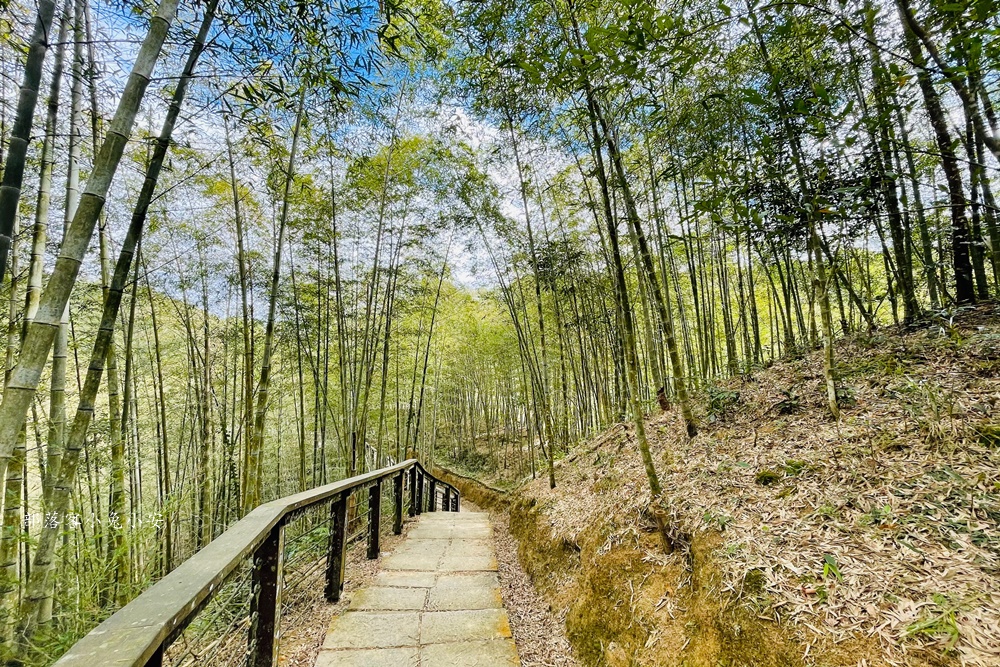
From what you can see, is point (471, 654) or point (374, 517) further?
point (374, 517)

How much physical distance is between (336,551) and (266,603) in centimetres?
87

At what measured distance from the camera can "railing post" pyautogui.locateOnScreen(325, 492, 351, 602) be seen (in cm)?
214

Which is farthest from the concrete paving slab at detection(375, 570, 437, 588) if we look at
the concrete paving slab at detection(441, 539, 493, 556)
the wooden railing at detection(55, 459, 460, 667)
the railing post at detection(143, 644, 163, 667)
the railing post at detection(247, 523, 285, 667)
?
the railing post at detection(143, 644, 163, 667)

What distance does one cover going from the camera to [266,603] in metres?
1.34

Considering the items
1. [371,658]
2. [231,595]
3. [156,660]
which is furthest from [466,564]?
[156,660]

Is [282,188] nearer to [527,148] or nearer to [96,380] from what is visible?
[527,148]

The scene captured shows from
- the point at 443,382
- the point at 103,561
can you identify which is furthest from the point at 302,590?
the point at 443,382

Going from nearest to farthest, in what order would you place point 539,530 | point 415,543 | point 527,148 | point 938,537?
1. point 938,537
2. point 415,543
3. point 539,530
4. point 527,148

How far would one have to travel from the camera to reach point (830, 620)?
122 centimetres

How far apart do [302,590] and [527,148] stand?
4.56 m

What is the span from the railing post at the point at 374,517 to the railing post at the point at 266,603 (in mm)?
1345

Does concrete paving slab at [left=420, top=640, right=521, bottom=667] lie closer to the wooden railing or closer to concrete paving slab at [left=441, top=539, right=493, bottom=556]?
the wooden railing

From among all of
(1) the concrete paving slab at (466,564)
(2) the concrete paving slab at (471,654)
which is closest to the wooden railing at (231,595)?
(1) the concrete paving slab at (466,564)

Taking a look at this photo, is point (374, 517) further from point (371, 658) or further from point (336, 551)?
point (371, 658)
